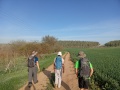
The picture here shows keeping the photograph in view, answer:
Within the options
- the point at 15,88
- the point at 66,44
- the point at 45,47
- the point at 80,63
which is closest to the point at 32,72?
the point at 15,88

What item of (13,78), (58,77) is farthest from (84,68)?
(13,78)

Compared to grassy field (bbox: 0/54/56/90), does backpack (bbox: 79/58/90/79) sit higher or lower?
higher

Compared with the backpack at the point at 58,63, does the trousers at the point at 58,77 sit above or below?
below

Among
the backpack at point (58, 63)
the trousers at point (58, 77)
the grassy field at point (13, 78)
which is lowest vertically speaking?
the grassy field at point (13, 78)

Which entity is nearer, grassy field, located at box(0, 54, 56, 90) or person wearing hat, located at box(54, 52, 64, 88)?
person wearing hat, located at box(54, 52, 64, 88)

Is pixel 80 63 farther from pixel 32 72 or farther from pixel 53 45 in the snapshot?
pixel 53 45

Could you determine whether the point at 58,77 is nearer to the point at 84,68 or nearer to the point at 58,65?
Answer: the point at 58,65

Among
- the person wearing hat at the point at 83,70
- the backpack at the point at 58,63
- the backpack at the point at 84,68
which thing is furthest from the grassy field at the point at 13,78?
the backpack at the point at 84,68

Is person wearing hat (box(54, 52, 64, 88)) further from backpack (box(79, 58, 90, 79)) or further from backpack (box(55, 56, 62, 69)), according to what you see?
backpack (box(79, 58, 90, 79))

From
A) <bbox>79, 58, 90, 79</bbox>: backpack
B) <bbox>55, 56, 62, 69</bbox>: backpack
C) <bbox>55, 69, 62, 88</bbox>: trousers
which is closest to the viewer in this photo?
<bbox>79, 58, 90, 79</bbox>: backpack

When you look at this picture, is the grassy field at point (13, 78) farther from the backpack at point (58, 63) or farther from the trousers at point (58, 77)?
the backpack at point (58, 63)

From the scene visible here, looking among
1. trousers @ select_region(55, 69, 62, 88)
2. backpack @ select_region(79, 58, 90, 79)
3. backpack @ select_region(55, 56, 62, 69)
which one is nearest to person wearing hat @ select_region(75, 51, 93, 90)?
backpack @ select_region(79, 58, 90, 79)

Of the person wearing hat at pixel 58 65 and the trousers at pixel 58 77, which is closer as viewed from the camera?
the person wearing hat at pixel 58 65

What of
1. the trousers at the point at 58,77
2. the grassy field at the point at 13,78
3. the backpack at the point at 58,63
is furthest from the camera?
the grassy field at the point at 13,78
